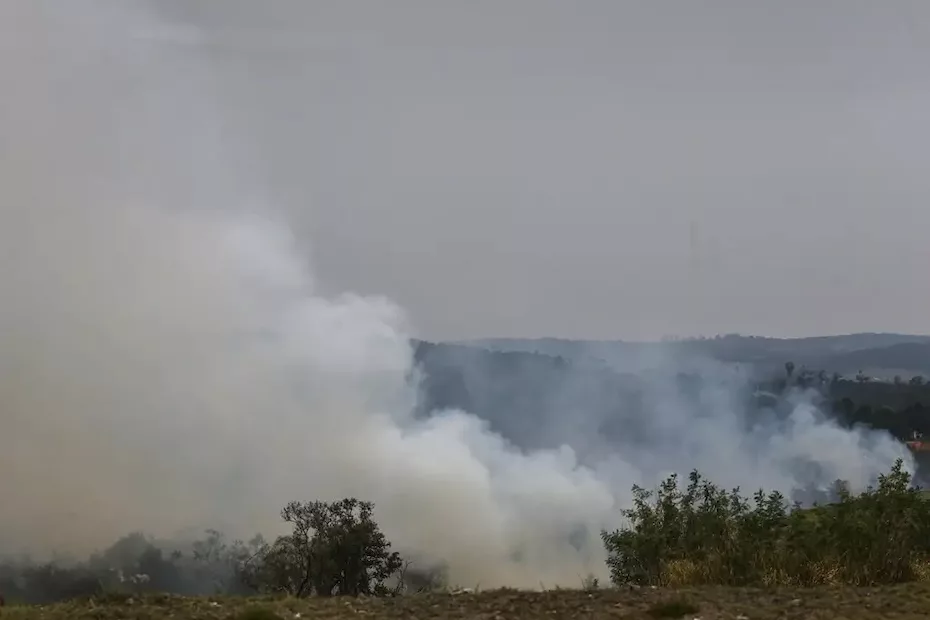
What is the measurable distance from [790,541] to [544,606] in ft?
11.4

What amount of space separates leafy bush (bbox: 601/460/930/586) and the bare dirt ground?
733mm

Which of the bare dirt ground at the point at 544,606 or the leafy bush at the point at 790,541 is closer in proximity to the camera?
the bare dirt ground at the point at 544,606

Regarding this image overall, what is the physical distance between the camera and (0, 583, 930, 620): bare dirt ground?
6.81 metres

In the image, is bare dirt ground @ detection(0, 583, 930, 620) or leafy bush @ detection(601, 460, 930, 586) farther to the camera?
leafy bush @ detection(601, 460, 930, 586)

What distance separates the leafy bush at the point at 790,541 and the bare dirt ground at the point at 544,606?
0.73m

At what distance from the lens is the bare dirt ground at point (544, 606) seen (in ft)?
22.4

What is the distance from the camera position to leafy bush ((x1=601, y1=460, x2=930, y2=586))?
27.9 ft

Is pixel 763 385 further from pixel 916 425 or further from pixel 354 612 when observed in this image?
pixel 354 612

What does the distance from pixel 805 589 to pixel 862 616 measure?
101 cm

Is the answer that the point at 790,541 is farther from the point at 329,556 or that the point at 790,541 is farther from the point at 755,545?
the point at 329,556

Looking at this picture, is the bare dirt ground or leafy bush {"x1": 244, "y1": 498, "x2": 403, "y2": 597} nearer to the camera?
the bare dirt ground

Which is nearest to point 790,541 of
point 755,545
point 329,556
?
point 755,545

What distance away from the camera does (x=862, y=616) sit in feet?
22.2

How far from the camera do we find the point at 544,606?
7.20m
